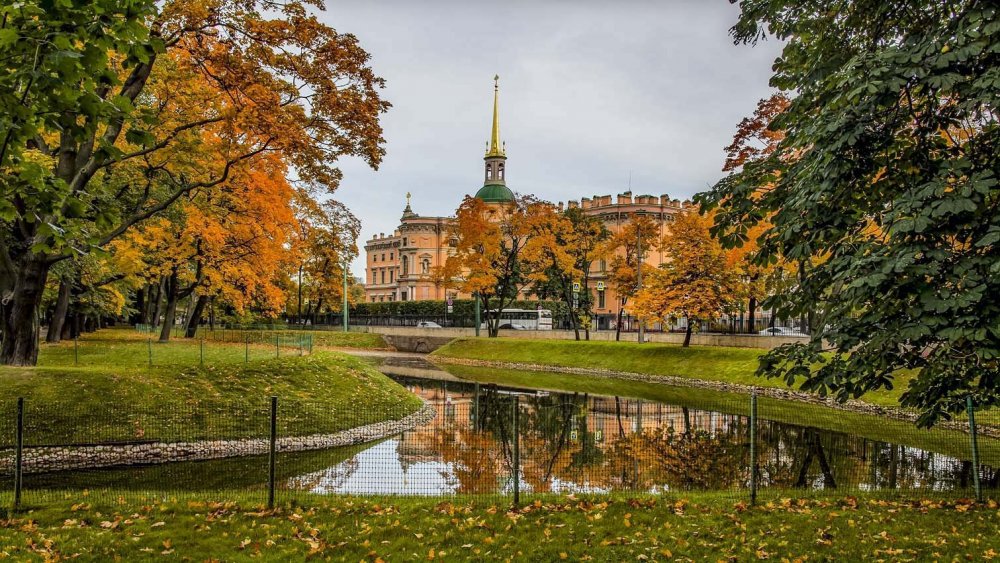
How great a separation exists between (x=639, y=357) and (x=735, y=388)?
783 centimetres

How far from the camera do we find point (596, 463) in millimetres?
13289

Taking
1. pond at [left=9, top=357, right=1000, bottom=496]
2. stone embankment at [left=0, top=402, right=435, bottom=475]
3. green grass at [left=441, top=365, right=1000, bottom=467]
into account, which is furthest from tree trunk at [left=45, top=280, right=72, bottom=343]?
green grass at [left=441, top=365, right=1000, bottom=467]

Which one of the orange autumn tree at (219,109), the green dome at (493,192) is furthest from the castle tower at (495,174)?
the orange autumn tree at (219,109)

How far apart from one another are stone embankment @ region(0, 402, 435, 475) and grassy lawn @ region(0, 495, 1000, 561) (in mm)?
4358

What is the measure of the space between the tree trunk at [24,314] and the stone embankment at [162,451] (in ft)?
12.9

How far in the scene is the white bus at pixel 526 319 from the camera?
204ft

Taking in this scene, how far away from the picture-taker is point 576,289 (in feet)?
200

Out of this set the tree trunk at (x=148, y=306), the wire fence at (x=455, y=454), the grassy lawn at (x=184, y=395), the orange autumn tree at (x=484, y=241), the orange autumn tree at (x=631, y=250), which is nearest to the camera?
the wire fence at (x=455, y=454)

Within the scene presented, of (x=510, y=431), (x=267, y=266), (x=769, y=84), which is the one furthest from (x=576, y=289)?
(x=769, y=84)

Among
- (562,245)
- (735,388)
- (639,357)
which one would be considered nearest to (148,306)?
(562,245)

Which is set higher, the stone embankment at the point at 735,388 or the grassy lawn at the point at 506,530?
the grassy lawn at the point at 506,530

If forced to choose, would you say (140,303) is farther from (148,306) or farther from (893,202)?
(893,202)

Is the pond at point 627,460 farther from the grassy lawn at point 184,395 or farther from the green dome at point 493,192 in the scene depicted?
the green dome at point 493,192

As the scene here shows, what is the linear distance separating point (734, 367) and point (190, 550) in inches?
1049
